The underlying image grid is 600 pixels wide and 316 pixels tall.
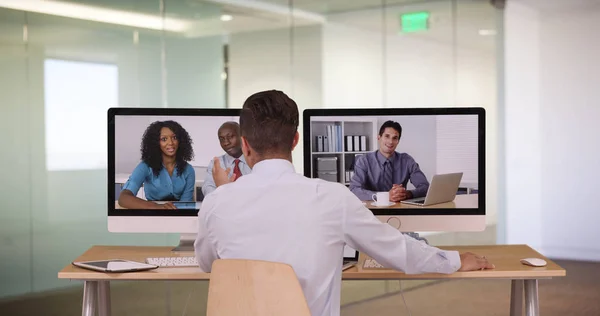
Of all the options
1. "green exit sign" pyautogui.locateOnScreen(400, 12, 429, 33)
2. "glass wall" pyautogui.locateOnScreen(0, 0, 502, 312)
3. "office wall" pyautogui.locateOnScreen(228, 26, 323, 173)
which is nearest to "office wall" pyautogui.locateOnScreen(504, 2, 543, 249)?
"green exit sign" pyautogui.locateOnScreen(400, 12, 429, 33)

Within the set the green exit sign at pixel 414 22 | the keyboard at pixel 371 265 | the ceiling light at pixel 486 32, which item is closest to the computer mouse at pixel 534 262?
the keyboard at pixel 371 265

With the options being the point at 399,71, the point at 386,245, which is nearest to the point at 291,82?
the point at 399,71

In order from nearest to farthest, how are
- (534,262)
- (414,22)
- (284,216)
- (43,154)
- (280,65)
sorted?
(284,216) → (534,262) → (43,154) → (280,65) → (414,22)

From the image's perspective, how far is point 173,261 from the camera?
3139mm

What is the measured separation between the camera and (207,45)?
5.80 m

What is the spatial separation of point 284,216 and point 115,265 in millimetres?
1067

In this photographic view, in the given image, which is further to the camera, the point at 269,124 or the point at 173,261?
the point at 173,261

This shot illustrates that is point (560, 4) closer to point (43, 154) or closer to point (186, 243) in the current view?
point (43, 154)

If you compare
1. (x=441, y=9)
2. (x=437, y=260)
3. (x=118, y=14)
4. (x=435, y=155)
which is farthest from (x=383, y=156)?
(x=441, y=9)

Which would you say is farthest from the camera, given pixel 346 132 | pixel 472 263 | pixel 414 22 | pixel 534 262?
pixel 414 22

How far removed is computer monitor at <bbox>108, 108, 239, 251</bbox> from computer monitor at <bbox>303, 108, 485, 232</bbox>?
0.41 m

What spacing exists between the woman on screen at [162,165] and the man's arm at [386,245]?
1094 mm

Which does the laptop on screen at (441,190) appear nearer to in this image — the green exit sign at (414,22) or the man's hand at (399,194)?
the man's hand at (399,194)

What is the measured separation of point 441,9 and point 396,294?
2545 mm
